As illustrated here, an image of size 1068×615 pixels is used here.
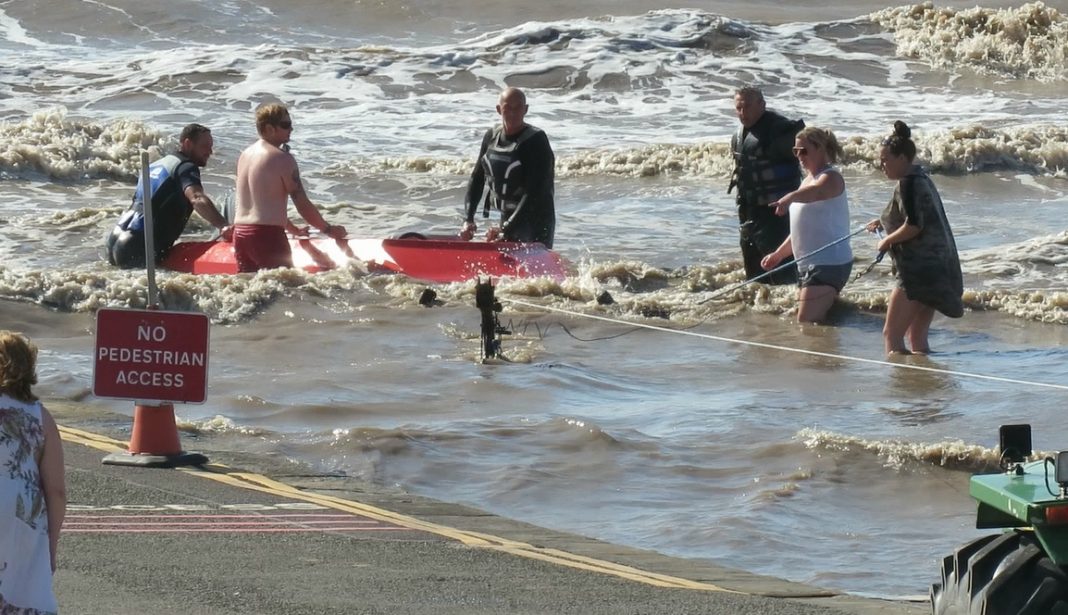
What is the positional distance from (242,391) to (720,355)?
3.31m

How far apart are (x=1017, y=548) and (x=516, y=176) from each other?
8244 mm

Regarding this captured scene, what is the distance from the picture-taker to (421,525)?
722cm

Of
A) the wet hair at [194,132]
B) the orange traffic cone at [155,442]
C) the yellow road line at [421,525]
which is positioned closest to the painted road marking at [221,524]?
the yellow road line at [421,525]

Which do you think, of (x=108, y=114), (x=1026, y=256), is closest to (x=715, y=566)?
(x=1026, y=256)

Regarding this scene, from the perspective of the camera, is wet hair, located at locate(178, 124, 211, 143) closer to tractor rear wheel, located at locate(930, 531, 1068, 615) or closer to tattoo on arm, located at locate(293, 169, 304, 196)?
tattoo on arm, located at locate(293, 169, 304, 196)

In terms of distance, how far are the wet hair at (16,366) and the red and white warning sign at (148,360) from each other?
3.68m

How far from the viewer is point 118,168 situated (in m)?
22.4

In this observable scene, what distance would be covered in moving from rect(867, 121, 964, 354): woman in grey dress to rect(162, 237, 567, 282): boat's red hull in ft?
10.2

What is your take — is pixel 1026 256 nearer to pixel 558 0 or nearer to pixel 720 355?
pixel 720 355

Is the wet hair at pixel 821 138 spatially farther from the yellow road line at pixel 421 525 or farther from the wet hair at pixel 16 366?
the wet hair at pixel 16 366

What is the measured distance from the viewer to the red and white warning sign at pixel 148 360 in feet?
26.2

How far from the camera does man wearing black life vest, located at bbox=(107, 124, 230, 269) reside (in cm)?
1291

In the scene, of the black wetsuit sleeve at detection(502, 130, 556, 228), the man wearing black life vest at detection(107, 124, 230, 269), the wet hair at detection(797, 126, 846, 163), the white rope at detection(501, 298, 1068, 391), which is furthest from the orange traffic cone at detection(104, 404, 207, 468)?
the wet hair at detection(797, 126, 846, 163)

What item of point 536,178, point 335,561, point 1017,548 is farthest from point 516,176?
point 1017,548
